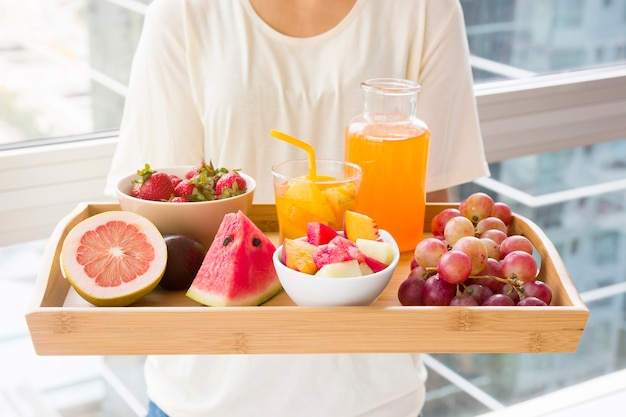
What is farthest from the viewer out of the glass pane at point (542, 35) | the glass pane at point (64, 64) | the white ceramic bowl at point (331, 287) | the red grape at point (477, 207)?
the glass pane at point (542, 35)

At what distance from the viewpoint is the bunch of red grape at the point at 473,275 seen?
34.4 inches

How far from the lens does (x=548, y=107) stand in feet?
8.20

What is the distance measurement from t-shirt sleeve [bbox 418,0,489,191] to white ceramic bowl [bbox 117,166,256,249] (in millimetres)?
527

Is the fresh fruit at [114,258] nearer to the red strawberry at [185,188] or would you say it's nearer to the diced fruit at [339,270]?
the red strawberry at [185,188]

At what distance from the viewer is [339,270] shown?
0.84 meters

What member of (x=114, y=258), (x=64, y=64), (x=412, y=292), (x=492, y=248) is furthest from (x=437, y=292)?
(x=64, y=64)

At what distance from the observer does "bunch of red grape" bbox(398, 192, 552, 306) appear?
875 mm

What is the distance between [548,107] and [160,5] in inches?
61.1

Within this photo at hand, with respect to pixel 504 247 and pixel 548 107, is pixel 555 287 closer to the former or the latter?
pixel 504 247

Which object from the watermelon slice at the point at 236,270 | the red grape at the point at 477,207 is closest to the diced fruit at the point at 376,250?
→ the watermelon slice at the point at 236,270

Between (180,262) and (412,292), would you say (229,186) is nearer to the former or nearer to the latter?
(180,262)

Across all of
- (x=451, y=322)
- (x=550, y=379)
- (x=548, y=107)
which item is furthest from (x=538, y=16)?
(x=451, y=322)

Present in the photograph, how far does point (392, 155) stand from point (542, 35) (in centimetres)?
177

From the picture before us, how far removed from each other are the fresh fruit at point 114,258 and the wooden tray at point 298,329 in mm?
29
